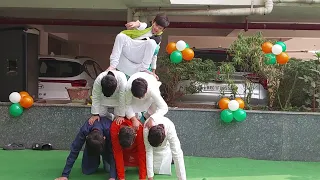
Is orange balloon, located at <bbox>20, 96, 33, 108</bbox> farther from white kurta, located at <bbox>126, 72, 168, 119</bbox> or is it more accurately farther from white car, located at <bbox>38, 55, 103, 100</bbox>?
white kurta, located at <bbox>126, 72, 168, 119</bbox>

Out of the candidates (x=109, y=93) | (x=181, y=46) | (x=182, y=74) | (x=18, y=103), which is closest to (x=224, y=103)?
(x=182, y=74)

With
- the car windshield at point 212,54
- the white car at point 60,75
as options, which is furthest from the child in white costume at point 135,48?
the white car at point 60,75

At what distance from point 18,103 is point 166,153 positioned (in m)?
2.51

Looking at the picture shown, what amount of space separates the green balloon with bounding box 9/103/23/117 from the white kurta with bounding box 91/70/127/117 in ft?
6.11

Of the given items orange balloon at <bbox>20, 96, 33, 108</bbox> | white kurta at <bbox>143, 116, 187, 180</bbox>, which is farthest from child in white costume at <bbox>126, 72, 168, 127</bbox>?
orange balloon at <bbox>20, 96, 33, 108</bbox>

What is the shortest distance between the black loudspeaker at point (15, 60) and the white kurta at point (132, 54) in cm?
277

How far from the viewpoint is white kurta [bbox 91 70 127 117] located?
13.6ft

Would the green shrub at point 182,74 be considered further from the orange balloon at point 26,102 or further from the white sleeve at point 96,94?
the orange balloon at point 26,102

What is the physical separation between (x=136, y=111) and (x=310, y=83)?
280cm

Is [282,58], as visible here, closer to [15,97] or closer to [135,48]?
[135,48]

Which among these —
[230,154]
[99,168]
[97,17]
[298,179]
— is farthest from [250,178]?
[97,17]

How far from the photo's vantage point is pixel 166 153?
4371 millimetres

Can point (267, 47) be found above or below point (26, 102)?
above

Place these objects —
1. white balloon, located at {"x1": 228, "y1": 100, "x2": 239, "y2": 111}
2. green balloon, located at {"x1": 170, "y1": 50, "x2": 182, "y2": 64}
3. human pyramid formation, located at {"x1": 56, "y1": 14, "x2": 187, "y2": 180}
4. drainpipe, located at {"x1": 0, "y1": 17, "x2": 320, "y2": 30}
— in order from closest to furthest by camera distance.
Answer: human pyramid formation, located at {"x1": 56, "y1": 14, "x2": 187, "y2": 180}
white balloon, located at {"x1": 228, "y1": 100, "x2": 239, "y2": 111}
green balloon, located at {"x1": 170, "y1": 50, "x2": 182, "y2": 64}
drainpipe, located at {"x1": 0, "y1": 17, "x2": 320, "y2": 30}
